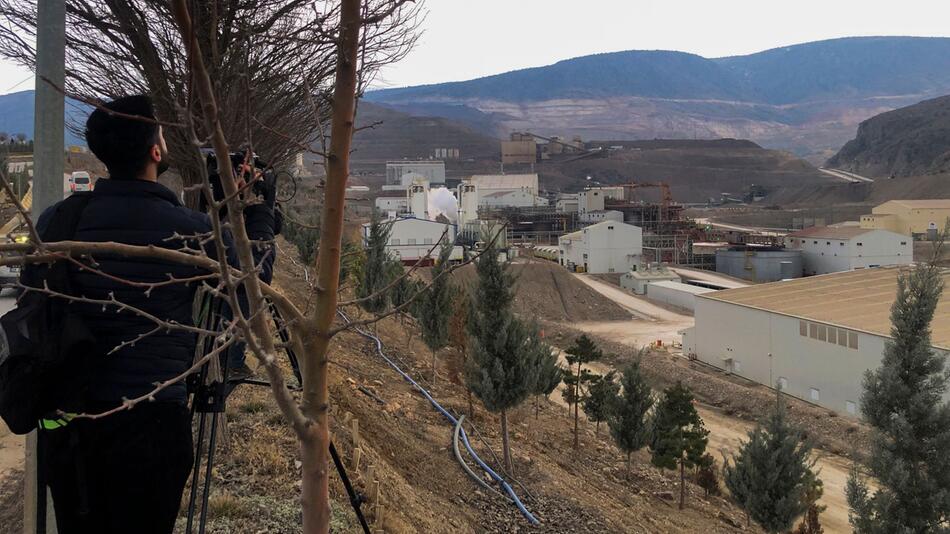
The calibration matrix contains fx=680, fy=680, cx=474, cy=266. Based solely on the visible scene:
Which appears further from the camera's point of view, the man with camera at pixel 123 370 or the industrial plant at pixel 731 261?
the industrial plant at pixel 731 261

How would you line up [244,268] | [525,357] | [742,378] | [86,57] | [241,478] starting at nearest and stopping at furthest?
[244,268], [241,478], [86,57], [525,357], [742,378]

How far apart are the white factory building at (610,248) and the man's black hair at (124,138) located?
153 feet

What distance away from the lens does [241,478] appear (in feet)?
15.0

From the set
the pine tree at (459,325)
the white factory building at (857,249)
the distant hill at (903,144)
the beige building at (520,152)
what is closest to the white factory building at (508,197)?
the white factory building at (857,249)

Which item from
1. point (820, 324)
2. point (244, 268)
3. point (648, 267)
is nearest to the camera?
point (244, 268)

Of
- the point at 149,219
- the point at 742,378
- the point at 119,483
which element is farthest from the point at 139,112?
the point at 742,378

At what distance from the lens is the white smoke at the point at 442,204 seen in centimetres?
5368

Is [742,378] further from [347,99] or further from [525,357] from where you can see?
[347,99]

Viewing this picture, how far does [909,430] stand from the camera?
9414 mm

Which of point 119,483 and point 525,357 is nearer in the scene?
point 119,483

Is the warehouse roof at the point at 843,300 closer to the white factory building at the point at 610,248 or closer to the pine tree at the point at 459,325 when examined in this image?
the pine tree at the point at 459,325

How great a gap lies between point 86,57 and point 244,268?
5.19 metres

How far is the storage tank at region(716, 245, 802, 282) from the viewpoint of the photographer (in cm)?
4697

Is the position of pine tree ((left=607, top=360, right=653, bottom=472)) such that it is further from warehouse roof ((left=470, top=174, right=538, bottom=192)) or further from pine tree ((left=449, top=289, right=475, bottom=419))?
warehouse roof ((left=470, top=174, right=538, bottom=192))
